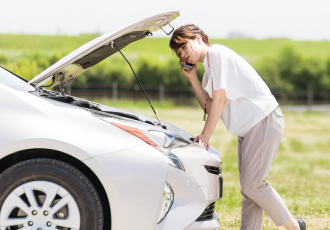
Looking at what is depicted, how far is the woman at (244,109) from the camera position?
10.2 ft

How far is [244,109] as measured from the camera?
10.5ft

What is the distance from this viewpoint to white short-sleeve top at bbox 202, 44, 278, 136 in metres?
3.08

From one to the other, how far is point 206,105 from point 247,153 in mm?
543

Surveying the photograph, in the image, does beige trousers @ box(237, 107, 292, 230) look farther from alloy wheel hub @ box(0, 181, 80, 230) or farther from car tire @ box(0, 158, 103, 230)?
alloy wheel hub @ box(0, 181, 80, 230)

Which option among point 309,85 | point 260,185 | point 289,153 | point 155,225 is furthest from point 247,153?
point 309,85

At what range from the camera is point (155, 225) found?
8.39 feet

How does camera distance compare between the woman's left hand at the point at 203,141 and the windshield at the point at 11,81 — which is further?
the woman's left hand at the point at 203,141

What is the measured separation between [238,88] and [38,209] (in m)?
1.62

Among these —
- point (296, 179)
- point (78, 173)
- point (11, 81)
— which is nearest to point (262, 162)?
point (78, 173)

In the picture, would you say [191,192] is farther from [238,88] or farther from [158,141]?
[238,88]

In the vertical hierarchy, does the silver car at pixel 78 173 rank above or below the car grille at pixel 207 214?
above

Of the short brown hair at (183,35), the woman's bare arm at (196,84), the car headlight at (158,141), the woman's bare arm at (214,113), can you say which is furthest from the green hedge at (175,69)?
the car headlight at (158,141)

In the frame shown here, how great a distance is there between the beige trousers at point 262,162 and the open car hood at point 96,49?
105cm

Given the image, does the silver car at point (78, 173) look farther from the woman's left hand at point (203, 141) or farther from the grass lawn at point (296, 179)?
the grass lawn at point (296, 179)
